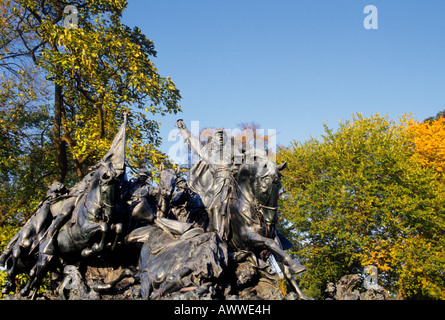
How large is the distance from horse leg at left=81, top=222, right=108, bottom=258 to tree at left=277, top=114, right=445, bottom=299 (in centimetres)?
1476

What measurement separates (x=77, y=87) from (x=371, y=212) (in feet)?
48.9

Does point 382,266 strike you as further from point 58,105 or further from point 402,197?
point 58,105

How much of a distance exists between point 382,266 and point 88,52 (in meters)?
16.0

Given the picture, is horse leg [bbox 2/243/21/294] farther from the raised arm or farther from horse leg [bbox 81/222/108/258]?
the raised arm

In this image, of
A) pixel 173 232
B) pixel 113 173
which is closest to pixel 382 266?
pixel 173 232

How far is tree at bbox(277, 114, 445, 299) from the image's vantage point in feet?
60.4

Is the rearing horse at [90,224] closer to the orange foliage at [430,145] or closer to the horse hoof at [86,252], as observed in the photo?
the horse hoof at [86,252]

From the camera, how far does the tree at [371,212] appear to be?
60.4 feet

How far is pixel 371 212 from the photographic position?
65.7 ft

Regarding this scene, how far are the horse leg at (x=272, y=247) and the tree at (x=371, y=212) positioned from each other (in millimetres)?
13115

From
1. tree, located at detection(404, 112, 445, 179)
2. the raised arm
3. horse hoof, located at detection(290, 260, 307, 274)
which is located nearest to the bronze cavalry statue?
horse hoof, located at detection(290, 260, 307, 274)

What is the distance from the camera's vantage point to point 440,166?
72.6 ft

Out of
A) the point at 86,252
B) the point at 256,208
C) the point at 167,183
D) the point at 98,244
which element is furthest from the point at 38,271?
the point at 256,208

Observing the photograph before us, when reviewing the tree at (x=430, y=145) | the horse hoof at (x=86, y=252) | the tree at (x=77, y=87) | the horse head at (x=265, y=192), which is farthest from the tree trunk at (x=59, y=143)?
the tree at (x=430, y=145)
